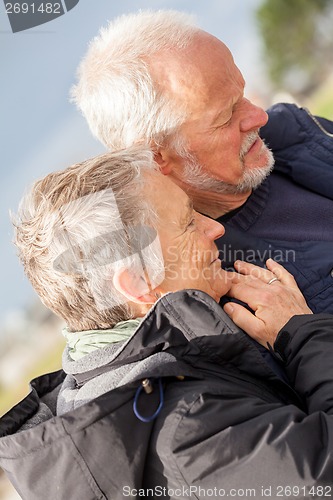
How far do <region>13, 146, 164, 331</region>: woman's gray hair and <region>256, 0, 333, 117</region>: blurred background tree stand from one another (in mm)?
28481

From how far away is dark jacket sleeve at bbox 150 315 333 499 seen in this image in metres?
1.64

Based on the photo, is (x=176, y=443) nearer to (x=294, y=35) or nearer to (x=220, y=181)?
(x=220, y=181)

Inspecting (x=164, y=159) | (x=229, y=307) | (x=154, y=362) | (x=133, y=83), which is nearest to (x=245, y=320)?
(x=229, y=307)

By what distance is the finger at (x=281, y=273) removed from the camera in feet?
7.97

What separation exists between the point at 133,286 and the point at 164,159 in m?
0.85

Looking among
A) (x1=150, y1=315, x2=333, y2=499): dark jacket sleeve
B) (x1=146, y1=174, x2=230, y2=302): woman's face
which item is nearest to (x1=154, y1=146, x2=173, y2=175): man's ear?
(x1=146, y1=174, x2=230, y2=302): woman's face

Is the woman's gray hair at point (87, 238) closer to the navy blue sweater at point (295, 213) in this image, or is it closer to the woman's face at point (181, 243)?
the woman's face at point (181, 243)

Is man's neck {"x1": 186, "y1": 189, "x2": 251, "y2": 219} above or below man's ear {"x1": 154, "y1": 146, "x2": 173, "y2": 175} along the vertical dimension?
below

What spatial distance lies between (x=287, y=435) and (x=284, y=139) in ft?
5.81

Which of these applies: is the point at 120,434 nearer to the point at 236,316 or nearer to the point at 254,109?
the point at 236,316

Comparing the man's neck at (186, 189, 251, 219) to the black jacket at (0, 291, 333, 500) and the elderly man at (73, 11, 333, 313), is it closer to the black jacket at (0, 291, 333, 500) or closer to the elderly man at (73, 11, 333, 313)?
the elderly man at (73, 11, 333, 313)

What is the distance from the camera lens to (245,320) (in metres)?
2.28

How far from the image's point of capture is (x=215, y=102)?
2645 millimetres

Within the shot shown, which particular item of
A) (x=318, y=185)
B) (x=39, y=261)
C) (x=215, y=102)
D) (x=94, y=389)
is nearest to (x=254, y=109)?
(x=215, y=102)
